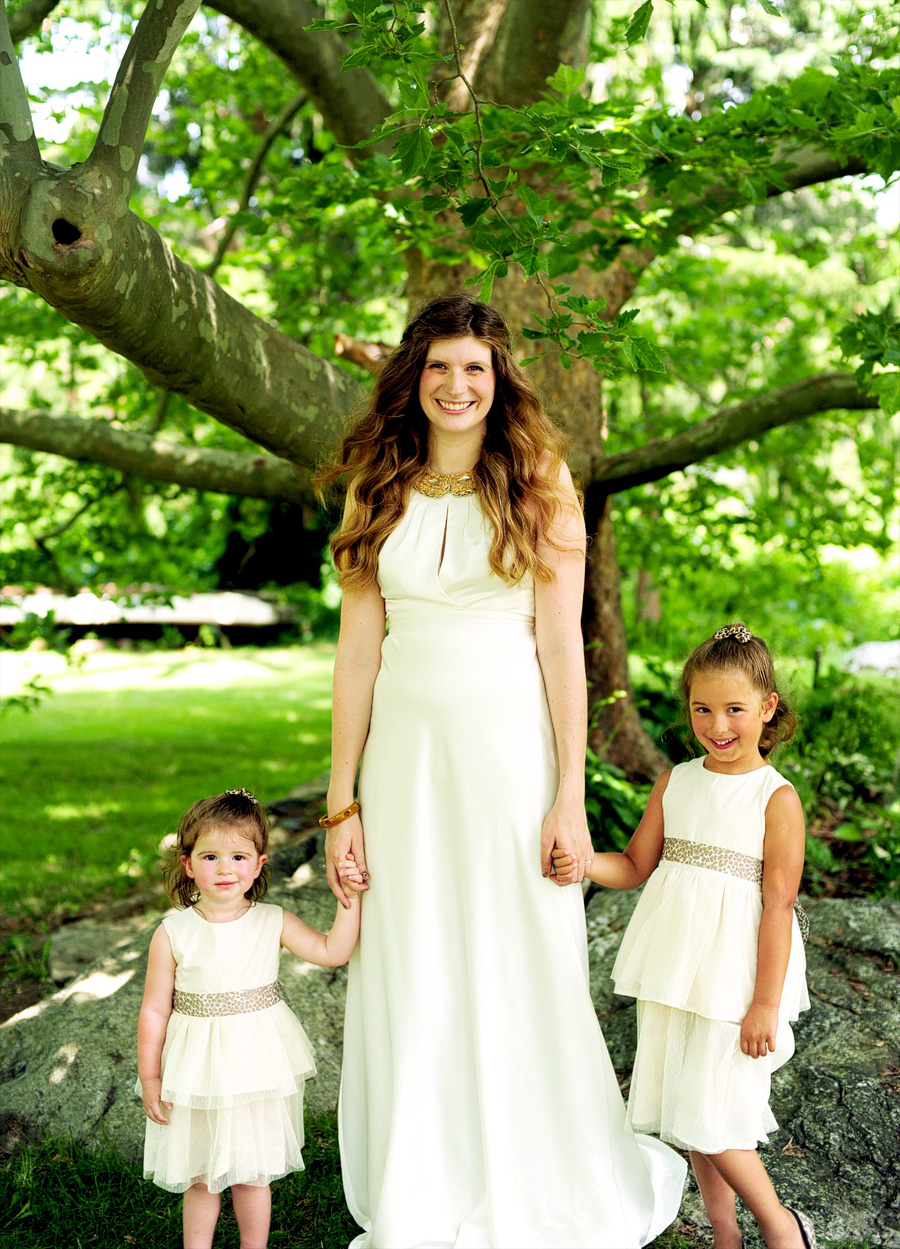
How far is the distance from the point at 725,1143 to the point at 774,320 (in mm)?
5358

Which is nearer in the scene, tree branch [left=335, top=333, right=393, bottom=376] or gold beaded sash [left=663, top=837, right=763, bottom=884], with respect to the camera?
gold beaded sash [left=663, top=837, right=763, bottom=884]

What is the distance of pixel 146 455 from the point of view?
4.94 m

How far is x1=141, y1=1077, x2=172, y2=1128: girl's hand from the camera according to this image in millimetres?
2260

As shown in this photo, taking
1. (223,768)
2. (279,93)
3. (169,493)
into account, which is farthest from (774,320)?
(223,768)

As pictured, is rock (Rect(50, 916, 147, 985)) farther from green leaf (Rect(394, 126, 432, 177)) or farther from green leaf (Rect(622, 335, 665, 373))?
green leaf (Rect(394, 126, 432, 177))

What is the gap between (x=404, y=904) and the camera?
2438 millimetres

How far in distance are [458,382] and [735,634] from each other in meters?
0.84

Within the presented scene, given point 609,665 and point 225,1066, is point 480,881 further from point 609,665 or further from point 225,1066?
point 609,665

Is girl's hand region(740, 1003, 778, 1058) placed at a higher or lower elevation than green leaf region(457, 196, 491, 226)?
lower

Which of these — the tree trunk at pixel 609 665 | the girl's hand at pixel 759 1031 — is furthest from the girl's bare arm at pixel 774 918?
the tree trunk at pixel 609 665

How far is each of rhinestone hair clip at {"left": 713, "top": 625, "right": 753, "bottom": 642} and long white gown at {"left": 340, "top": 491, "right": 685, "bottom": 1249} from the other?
1.35ft

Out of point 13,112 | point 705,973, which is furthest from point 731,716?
point 13,112

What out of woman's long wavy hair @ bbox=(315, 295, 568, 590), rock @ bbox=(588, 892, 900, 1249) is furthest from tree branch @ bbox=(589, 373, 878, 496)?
woman's long wavy hair @ bbox=(315, 295, 568, 590)

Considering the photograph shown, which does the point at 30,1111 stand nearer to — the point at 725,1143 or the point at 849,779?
the point at 725,1143
